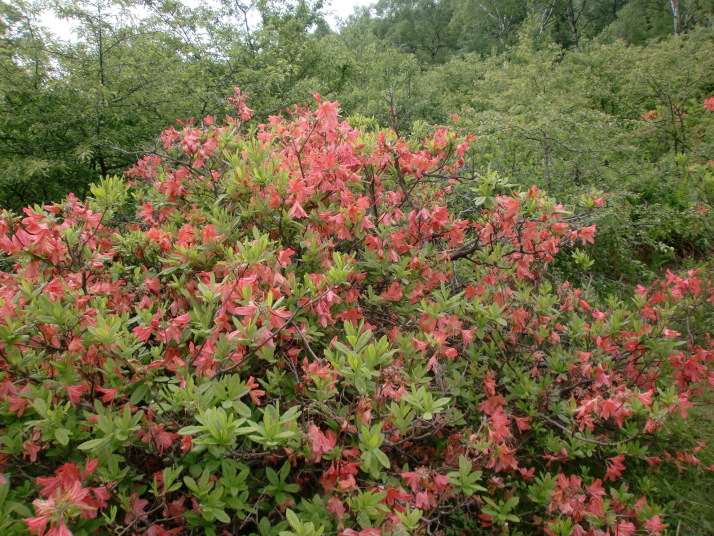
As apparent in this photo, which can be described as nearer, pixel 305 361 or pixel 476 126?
pixel 305 361

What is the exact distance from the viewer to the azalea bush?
4.63ft

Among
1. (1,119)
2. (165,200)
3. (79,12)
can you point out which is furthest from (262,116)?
(165,200)

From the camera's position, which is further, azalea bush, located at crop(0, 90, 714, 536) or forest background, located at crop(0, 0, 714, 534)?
forest background, located at crop(0, 0, 714, 534)

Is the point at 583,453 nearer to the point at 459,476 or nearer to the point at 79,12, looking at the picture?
the point at 459,476

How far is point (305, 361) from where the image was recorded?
1643 mm

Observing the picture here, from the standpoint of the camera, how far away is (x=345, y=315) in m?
1.91

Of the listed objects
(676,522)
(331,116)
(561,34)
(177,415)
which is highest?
(561,34)

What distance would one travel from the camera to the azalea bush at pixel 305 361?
4.63 feet

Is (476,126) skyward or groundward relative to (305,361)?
skyward

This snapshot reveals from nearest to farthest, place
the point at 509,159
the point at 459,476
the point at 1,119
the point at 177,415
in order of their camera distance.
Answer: the point at 177,415, the point at 459,476, the point at 1,119, the point at 509,159

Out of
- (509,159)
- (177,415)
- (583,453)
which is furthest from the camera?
(509,159)

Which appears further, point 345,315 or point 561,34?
point 561,34

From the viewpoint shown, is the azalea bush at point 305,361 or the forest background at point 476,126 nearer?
the azalea bush at point 305,361

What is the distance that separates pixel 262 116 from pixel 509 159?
124 inches
